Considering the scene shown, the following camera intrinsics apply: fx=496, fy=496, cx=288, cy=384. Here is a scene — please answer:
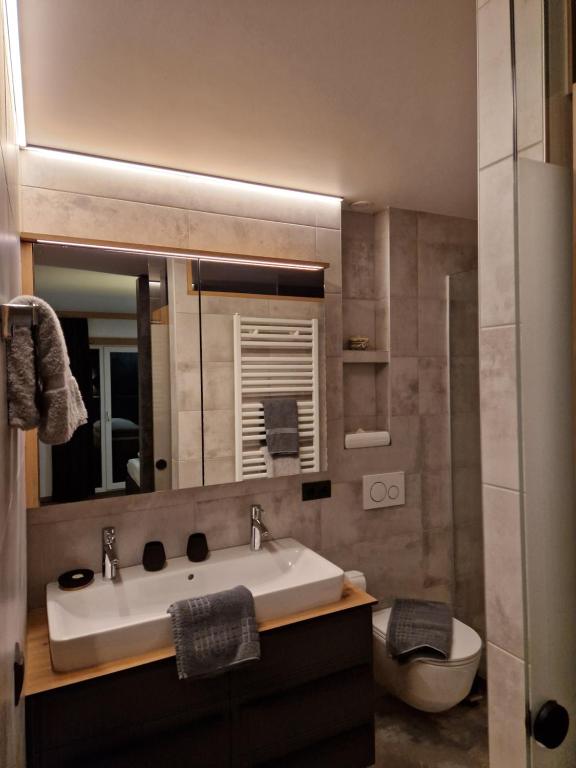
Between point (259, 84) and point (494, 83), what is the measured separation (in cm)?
80

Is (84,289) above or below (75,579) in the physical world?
above

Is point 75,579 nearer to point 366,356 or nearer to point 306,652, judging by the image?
point 306,652

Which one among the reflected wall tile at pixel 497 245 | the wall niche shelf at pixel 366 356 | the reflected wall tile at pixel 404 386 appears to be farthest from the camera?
the reflected wall tile at pixel 404 386

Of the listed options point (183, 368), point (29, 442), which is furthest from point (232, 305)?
point (29, 442)

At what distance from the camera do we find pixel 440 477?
9.30 ft

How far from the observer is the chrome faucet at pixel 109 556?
6.32 ft

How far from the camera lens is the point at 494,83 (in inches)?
36.6

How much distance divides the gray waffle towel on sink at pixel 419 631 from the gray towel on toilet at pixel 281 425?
3.11ft

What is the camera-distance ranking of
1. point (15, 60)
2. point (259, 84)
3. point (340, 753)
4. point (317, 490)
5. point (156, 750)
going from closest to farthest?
point (15, 60) → point (259, 84) → point (156, 750) → point (340, 753) → point (317, 490)

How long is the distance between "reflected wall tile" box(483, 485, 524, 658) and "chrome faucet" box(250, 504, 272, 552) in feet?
4.42

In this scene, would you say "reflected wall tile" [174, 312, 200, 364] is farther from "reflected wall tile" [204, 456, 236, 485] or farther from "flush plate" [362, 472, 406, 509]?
"flush plate" [362, 472, 406, 509]

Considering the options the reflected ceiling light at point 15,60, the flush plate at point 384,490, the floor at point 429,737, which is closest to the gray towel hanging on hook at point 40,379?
the reflected ceiling light at point 15,60

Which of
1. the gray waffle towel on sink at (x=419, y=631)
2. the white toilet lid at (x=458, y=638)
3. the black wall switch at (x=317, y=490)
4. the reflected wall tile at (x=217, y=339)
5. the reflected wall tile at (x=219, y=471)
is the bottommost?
the white toilet lid at (x=458, y=638)

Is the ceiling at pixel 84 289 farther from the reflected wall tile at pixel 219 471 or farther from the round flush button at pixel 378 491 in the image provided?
the round flush button at pixel 378 491
